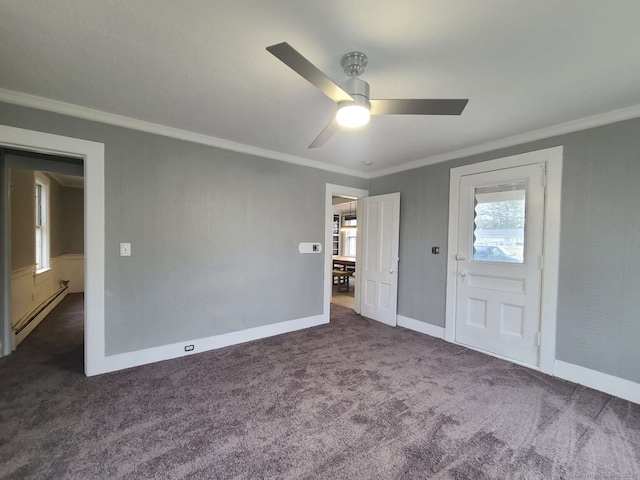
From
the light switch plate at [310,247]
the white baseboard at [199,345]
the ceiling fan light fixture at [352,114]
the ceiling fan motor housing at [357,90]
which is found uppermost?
Result: the ceiling fan motor housing at [357,90]

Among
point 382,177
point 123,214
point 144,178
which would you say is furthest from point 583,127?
point 123,214

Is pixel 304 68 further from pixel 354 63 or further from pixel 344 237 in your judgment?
pixel 344 237

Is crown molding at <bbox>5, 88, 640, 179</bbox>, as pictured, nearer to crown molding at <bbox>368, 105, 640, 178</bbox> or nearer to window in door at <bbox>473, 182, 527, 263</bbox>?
crown molding at <bbox>368, 105, 640, 178</bbox>

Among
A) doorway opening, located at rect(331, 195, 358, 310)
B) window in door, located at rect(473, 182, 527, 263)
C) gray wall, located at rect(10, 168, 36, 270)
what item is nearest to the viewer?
window in door, located at rect(473, 182, 527, 263)

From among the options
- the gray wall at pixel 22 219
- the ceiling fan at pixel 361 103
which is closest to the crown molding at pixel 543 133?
the ceiling fan at pixel 361 103

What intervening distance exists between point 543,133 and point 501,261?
135cm

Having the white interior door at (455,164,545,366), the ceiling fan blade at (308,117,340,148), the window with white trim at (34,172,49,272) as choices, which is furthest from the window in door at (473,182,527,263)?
the window with white trim at (34,172,49,272)

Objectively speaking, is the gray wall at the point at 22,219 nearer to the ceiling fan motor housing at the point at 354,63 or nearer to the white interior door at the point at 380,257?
the ceiling fan motor housing at the point at 354,63

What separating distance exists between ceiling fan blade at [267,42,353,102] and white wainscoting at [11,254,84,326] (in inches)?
166

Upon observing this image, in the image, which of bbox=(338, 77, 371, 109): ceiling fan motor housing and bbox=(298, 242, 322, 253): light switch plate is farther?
bbox=(298, 242, 322, 253): light switch plate

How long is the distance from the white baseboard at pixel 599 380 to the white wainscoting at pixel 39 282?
19.5 feet

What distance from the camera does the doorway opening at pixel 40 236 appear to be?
3.04 m

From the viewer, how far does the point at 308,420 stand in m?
2.00

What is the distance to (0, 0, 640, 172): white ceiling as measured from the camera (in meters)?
1.38
